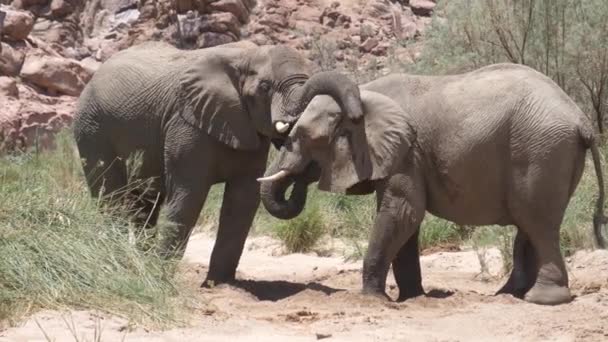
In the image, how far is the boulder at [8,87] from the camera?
60.9 ft

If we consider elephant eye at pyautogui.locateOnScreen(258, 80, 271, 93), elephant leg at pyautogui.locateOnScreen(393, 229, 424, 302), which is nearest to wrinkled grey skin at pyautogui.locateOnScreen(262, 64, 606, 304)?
elephant leg at pyautogui.locateOnScreen(393, 229, 424, 302)

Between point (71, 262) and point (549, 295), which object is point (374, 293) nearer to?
point (549, 295)

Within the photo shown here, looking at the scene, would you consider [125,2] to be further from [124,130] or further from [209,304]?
[209,304]

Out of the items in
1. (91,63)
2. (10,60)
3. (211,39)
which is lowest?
(91,63)

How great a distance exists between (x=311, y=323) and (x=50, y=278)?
162cm

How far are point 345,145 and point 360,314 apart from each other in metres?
1.35

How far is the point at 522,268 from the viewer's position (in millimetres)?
8461

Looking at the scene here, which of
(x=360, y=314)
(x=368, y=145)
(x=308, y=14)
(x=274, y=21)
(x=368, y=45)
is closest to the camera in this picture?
(x=360, y=314)

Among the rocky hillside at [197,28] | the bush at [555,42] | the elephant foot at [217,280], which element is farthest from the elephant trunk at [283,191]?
the rocky hillside at [197,28]

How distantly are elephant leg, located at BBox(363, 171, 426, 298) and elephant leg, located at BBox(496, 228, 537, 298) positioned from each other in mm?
920

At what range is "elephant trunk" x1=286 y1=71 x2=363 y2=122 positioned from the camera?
793cm

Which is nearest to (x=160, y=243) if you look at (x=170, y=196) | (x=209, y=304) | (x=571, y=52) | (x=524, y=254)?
(x=170, y=196)

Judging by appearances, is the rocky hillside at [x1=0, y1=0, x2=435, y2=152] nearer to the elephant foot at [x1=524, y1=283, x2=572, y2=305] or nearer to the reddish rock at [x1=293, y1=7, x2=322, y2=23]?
the reddish rock at [x1=293, y1=7, x2=322, y2=23]

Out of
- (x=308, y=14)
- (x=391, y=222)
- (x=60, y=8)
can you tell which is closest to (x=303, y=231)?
(x=391, y=222)
